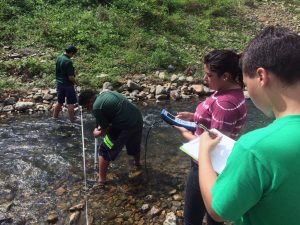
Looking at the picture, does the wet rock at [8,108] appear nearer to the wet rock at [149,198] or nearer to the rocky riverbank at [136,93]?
the rocky riverbank at [136,93]

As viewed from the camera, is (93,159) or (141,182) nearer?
(141,182)

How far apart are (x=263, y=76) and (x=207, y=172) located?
1.74 ft

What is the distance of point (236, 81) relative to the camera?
3314mm

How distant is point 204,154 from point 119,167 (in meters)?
5.16

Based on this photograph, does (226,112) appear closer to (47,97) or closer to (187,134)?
(187,134)

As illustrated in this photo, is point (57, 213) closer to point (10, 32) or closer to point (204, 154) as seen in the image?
point (204, 154)

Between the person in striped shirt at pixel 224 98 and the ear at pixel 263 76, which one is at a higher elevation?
the ear at pixel 263 76

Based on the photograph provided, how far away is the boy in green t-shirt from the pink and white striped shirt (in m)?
1.42

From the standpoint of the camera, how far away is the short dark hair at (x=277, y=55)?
62.9 inches

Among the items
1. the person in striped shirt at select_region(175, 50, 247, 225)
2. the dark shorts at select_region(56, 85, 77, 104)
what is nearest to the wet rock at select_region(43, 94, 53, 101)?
the dark shorts at select_region(56, 85, 77, 104)

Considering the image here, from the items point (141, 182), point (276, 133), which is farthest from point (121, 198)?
point (276, 133)

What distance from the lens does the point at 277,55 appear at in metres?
1.61

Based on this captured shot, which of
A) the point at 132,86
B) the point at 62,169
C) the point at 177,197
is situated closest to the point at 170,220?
the point at 177,197

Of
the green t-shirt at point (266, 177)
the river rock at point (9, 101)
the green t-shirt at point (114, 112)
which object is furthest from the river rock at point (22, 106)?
the green t-shirt at point (266, 177)
